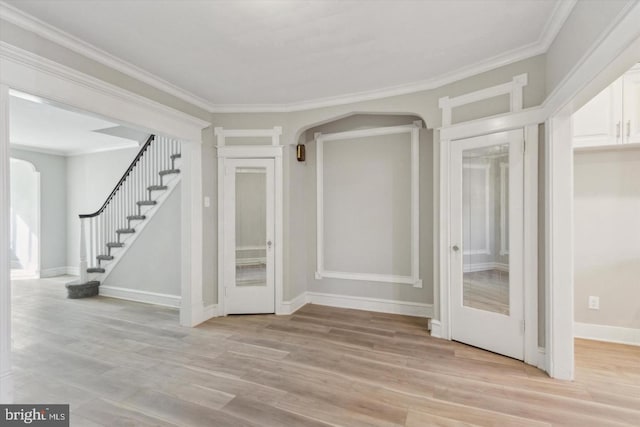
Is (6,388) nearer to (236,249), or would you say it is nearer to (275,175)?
(236,249)

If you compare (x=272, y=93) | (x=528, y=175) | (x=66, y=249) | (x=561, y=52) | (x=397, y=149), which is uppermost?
(x=272, y=93)

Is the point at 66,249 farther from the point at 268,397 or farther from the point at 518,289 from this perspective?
the point at 518,289

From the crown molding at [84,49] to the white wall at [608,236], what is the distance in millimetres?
4487

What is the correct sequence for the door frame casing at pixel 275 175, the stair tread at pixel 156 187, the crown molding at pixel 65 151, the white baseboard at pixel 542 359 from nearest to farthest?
the white baseboard at pixel 542 359
the door frame casing at pixel 275 175
the stair tread at pixel 156 187
the crown molding at pixel 65 151

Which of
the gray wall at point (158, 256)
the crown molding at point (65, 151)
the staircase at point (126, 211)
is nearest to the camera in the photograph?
the gray wall at point (158, 256)

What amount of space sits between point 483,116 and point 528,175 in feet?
2.32

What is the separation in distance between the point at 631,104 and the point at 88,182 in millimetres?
9096

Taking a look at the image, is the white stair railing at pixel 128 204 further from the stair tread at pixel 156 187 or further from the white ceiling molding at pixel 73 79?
the white ceiling molding at pixel 73 79

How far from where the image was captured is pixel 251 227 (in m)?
3.81

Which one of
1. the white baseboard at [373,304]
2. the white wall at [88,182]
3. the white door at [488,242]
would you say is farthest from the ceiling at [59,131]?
the white door at [488,242]

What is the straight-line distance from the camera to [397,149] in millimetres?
3816

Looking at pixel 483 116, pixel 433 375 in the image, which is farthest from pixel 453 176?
pixel 433 375

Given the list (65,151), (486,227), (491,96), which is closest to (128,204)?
(65,151)

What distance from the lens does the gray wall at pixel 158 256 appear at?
13.9ft
